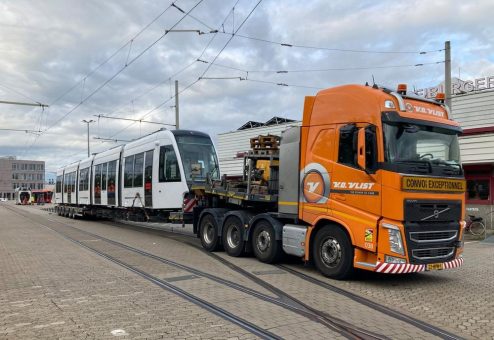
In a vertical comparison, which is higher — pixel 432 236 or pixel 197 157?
pixel 197 157

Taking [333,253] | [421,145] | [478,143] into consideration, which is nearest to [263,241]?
[333,253]

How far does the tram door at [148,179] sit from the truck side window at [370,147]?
9.68 metres

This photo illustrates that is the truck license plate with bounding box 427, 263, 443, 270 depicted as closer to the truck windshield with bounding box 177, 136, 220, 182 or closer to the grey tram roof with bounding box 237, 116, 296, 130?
the truck windshield with bounding box 177, 136, 220, 182

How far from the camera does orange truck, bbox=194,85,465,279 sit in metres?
7.69

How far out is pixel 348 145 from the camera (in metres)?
8.34

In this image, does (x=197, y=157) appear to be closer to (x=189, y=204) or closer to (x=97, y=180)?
(x=189, y=204)

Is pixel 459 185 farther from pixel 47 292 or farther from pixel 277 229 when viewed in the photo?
pixel 47 292

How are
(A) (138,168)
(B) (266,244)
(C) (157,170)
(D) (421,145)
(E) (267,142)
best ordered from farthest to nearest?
1. (A) (138,168)
2. (C) (157,170)
3. (E) (267,142)
4. (B) (266,244)
5. (D) (421,145)

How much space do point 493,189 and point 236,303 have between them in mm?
14688

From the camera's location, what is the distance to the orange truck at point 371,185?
769 cm

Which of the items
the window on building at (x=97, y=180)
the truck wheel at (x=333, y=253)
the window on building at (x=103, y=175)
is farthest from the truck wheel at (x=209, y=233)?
the window on building at (x=97, y=180)

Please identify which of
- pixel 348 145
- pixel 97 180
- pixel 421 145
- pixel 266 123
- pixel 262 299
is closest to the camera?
pixel 262 299

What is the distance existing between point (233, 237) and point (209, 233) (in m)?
1.21

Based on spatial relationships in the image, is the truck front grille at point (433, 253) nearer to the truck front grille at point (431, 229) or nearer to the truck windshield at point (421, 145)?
the truck front grille at point (431, 229)
